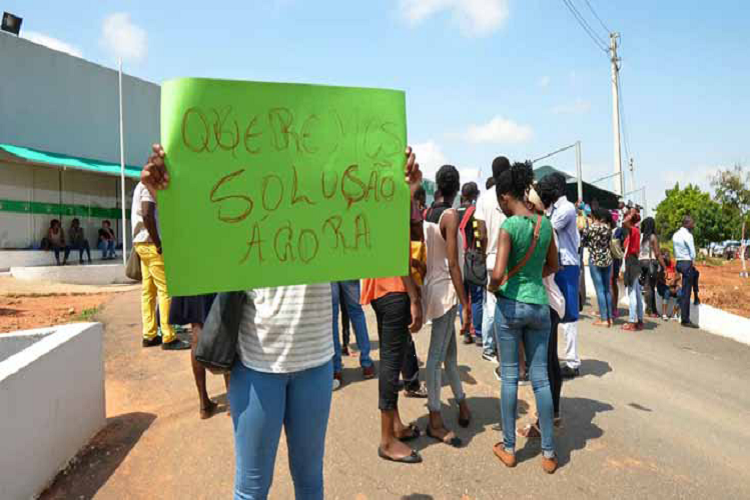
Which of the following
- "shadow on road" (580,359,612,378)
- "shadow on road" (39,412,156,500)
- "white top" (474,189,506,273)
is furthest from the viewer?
"shadow on road" (580,359,612,378)

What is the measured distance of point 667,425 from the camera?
13.2 ft

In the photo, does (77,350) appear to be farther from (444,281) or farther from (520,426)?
(520,426)

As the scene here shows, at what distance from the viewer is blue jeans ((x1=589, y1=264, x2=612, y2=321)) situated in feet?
24.6

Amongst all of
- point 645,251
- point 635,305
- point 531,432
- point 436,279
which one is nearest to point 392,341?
point 436,279

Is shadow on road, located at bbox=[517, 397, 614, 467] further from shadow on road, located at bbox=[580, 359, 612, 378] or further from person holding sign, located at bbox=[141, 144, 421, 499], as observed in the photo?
person holding sign, located at bbox=[141, 144, 421, 499]

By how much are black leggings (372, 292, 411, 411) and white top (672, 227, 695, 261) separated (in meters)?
7.18

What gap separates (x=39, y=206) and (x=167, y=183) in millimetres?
18016

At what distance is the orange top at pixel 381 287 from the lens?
315 centimetres

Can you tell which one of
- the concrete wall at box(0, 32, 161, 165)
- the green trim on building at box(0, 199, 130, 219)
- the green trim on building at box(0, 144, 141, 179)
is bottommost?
the green trim on building at box(0, 199, 130, 219)

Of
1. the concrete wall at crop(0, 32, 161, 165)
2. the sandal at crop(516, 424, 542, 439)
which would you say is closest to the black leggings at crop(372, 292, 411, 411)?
the sandal at crop(516, 424, 542, 439)

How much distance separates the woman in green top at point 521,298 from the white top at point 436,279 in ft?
1.35

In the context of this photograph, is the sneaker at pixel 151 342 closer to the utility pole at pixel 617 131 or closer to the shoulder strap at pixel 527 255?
the shoulder strap at pixel 527 255

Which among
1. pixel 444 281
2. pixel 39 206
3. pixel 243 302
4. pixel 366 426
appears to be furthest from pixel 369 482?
pixel 39 206

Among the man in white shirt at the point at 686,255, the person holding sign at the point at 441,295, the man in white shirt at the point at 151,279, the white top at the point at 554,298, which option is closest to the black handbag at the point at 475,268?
the white top at the point at 554,298
